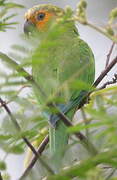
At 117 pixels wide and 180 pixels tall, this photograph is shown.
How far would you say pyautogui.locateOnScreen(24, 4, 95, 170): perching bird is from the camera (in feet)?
3.52

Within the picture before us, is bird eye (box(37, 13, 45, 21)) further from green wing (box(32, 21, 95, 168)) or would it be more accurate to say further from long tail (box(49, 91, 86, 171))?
long tail (box(49, 91, 86, 171))

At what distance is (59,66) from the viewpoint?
97.2 inches

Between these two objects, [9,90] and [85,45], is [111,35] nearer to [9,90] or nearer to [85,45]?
[9,90]

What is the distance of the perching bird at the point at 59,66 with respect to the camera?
107cm

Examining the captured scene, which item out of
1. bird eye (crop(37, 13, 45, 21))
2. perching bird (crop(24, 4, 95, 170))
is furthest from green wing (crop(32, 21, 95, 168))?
bird eye (crop(37, 13, 45, 21))

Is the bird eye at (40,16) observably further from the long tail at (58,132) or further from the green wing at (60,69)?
the long tail at (58,132)

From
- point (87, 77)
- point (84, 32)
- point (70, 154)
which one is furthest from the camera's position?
point (84, 32)

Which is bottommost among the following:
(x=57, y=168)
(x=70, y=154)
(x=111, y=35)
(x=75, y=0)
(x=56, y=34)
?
(x=75, y=0)

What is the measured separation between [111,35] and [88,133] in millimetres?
244

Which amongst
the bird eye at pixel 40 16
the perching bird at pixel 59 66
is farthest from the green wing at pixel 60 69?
the bird eye at pixel 40 16

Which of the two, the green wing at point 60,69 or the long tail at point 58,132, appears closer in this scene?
the green wing at point 60,69

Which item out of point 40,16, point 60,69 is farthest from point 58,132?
point 40,16

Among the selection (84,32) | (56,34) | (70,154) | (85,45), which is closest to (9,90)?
(56,34)

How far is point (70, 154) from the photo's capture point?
1.45 meters
